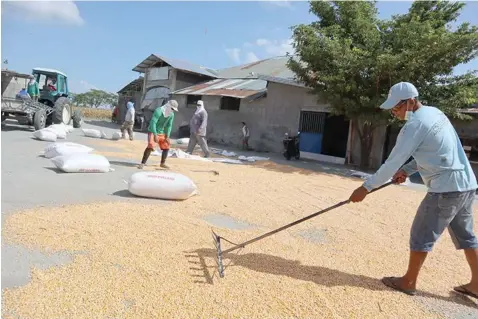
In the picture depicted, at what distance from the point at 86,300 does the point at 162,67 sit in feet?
68.6

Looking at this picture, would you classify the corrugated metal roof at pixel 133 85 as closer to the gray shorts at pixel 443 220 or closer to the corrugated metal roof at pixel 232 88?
the corrugated metal roof at pixel 232 88

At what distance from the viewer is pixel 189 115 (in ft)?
64.8

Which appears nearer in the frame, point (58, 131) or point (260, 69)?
point (58, 131)

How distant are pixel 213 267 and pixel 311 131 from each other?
1135 centimetres

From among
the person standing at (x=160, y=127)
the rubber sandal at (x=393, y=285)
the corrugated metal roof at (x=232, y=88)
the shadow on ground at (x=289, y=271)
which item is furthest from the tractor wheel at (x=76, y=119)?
the rubber sandal at (x=393, y=285)

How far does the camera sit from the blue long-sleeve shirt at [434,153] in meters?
2.65

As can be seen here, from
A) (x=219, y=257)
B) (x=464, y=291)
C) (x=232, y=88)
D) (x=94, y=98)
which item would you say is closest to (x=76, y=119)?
(x=232, y=88)

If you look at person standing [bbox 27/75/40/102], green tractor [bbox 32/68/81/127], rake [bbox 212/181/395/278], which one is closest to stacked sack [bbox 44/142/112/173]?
rake [bbox 212/181/395/278]

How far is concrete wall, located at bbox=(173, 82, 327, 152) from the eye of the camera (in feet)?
46.2

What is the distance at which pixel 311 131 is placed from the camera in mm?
13742

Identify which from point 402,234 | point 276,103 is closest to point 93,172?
point 402,234

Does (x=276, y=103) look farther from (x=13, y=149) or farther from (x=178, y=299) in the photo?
(x=178, y=299)

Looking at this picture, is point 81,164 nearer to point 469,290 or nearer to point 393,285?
point 393,285

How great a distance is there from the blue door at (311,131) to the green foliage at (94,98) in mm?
41804
